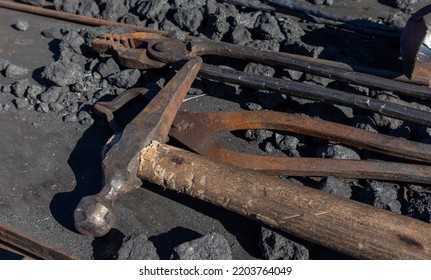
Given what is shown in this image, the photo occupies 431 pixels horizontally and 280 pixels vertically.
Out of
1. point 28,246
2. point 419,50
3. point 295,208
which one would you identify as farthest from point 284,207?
point 419,50

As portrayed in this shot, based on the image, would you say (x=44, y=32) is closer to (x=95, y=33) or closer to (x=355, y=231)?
(x=95, y=33)

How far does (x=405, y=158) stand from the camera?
2.62m

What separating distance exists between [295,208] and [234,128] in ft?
2.65

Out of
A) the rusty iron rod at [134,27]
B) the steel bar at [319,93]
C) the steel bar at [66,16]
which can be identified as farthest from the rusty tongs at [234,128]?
the steel bar at [66,16]

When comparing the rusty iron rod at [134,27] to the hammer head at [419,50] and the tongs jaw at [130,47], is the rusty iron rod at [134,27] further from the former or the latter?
the tongs jaw at [130,47]

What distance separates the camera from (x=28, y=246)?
2486 millimetres

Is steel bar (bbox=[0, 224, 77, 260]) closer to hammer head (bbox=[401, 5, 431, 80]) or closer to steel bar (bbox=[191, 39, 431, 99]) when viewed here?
steel bar (bbox=[191, 39, 431, 99])

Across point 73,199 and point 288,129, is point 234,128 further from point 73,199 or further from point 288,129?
point 73,199

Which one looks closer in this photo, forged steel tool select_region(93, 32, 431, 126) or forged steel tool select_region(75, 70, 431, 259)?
forged steel tool select_region(75, 70, 431, 259)

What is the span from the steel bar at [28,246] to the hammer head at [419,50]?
2205 mm

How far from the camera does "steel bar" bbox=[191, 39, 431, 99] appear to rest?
2932 mm

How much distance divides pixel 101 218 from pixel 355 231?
1.16 metres

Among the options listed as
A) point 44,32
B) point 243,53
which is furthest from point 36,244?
point 44,32

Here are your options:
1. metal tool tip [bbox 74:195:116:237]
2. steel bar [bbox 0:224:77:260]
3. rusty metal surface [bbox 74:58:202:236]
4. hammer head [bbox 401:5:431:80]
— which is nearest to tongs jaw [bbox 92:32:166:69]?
rusty metal surface [bbox 74:58:202:236]
